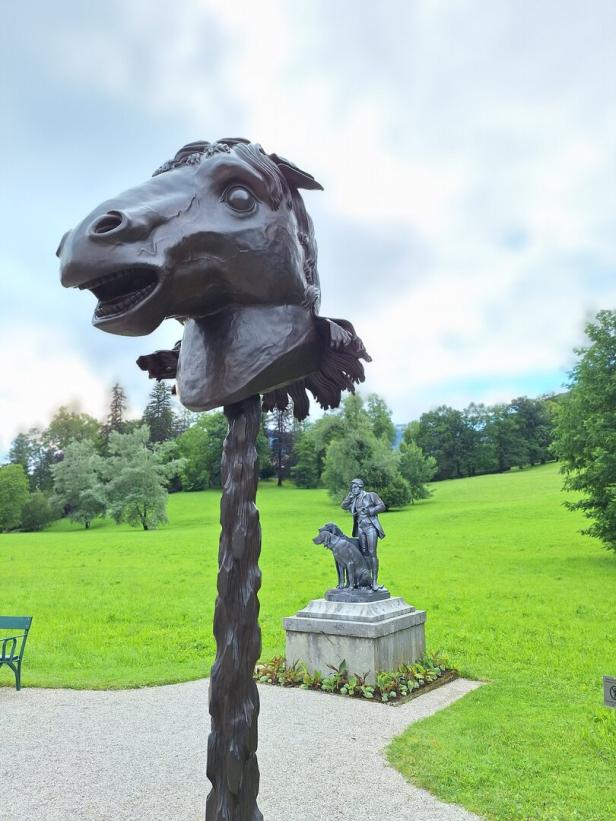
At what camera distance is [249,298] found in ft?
10.4

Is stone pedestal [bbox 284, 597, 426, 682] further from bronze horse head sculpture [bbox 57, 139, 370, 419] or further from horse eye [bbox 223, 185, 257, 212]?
horse eye [bbox 223, 185, 257, 212]

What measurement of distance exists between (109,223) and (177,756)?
6.16m

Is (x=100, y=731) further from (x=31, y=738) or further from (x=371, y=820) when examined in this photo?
(x=371, y=820)

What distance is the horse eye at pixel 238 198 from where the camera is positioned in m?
3.04

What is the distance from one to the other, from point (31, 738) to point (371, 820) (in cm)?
440

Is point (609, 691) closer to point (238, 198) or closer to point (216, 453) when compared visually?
point (238, 198)

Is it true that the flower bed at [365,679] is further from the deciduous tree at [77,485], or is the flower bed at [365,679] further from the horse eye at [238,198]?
the deciduous tree at [77,485]

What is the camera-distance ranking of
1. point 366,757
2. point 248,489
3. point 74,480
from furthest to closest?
point 74,480
point 366,757
point 248,489

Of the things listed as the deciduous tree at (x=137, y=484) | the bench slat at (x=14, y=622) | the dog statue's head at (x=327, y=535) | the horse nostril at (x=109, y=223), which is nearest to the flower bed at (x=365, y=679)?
the dog statue's head at (x=327, y=535)

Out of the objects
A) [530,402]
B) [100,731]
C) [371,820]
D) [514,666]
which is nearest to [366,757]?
[371,820]

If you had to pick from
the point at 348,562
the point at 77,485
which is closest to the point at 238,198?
the point at 348,562

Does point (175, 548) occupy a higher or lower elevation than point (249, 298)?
lower

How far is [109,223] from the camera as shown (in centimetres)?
264

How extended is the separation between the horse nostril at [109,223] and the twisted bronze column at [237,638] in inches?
42.7
